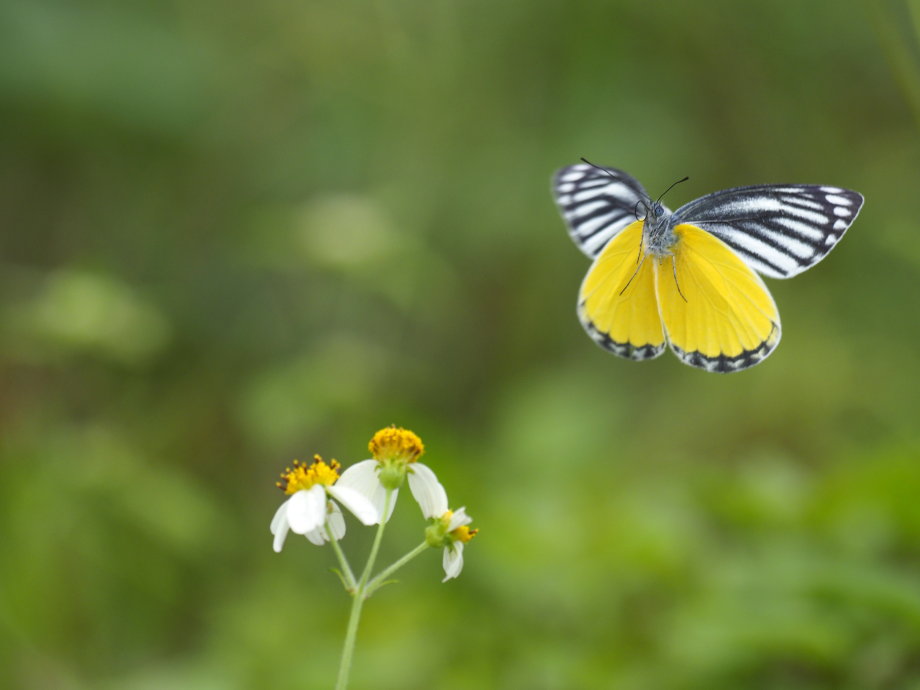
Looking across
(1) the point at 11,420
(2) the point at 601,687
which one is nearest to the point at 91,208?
(1) the point at 11,420

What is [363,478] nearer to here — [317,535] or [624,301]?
[317,535]

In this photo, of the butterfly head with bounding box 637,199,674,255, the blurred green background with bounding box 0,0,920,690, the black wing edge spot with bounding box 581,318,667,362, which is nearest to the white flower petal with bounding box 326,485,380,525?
the black wing edge spot with bounding box 581,318,667,362

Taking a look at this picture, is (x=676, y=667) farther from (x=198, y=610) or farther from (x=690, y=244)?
(x=198, y=610)

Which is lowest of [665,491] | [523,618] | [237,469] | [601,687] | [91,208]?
[601,687]

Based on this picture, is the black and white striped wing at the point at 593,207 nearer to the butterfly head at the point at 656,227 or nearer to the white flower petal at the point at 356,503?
the butterfly head at the point at 656,227

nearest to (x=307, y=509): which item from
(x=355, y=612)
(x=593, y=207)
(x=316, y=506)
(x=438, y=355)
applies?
(x=316, y=506)

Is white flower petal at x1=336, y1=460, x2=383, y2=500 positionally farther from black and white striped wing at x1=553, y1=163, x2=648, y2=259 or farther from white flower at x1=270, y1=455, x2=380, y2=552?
black and white striped wing at x1=553, y1=163, x2=648, y2=259
